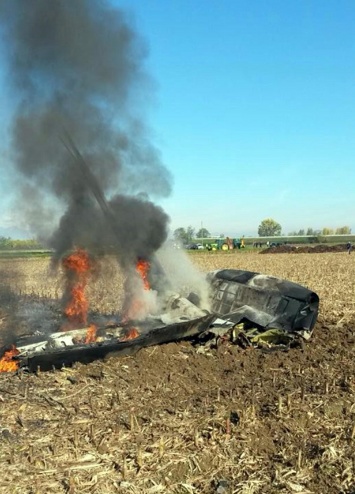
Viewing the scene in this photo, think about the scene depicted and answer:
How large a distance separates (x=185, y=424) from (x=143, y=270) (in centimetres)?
565

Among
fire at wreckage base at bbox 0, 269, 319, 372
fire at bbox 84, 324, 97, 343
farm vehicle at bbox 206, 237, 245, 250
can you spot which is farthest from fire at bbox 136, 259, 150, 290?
farm vehicle at bbox 206, 237, 245, 250

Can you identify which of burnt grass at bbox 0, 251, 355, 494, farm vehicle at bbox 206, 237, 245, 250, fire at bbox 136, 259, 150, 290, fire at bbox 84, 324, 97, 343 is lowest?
burnt grass at bbox 0, 251, 355, 494

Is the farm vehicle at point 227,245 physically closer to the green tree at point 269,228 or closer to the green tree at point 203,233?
the green tree at point 203,233

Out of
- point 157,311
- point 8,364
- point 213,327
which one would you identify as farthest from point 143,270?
point 8,364

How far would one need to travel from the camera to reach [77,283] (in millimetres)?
10867

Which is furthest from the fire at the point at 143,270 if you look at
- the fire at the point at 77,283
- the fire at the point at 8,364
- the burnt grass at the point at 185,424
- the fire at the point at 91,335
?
the fire at the point at 8,364

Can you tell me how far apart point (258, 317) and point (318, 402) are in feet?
12.8

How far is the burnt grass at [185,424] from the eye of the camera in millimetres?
4555

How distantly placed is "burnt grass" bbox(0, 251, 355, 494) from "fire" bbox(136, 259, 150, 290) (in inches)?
86.3

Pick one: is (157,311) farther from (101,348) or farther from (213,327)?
(101,348)

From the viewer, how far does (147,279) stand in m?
11.1

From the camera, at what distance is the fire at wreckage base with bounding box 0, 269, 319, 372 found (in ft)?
27.6

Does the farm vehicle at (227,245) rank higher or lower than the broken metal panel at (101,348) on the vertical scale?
higher

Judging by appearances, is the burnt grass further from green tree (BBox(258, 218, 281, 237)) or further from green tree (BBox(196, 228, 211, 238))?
green tree (BBox(258, 218, 281, 237))
